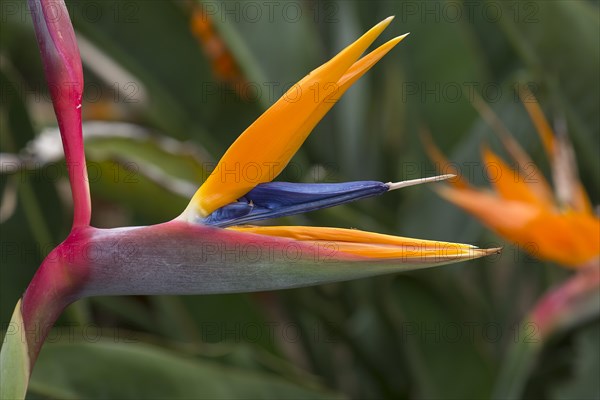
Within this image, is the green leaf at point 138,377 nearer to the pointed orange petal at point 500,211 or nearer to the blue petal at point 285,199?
the pointed orange petal at point 500,211

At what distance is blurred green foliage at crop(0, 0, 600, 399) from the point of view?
37.1 inches

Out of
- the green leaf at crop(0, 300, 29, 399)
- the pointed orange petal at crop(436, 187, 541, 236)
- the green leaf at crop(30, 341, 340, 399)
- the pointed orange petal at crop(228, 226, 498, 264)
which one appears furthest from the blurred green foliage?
the pointed orange petal at crop(228, 226, 498, 264)

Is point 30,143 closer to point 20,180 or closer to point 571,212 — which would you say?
point 20,180

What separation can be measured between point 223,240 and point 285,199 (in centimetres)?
5

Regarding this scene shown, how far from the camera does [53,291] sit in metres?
0.50

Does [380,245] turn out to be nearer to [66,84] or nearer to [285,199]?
[285,199]

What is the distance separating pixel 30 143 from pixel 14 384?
1.88 ft

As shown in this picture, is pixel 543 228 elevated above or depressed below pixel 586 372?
above

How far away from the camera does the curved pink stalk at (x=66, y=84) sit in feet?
1.58

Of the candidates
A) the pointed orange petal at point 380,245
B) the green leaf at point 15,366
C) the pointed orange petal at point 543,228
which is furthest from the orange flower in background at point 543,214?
the green leaf at point 15,366

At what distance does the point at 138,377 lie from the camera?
2.79ft

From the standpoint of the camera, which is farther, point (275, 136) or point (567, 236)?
point (567, 236)

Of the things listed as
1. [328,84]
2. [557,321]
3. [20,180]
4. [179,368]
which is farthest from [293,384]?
[328,84]

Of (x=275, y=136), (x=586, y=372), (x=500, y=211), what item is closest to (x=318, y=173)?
(x=500, y=211)
